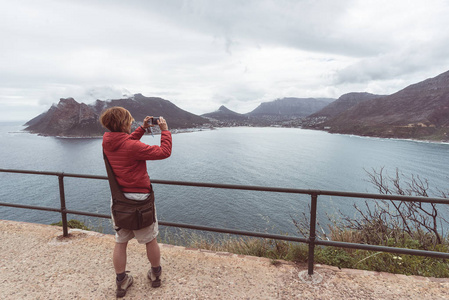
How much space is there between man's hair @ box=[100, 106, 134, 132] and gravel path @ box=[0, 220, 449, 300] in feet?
5.70

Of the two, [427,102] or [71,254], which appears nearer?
[71,254]

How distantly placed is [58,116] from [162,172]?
506 ft

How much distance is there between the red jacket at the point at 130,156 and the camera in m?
2.11

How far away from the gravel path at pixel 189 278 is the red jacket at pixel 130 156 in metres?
1.22

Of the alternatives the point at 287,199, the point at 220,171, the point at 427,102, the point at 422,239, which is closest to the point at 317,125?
the point at 427,102

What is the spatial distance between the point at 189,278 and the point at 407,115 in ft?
553

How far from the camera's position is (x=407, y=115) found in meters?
135

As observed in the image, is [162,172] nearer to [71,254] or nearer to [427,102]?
[71,254]

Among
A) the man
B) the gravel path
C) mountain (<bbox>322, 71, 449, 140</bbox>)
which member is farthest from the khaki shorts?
mountain (<bbox>322, 71, 449, 140</bbox>)

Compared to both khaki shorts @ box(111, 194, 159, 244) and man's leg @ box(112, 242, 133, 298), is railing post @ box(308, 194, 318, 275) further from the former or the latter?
man's leg @ box(112, 242, 133, 298)

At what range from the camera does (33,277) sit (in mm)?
2836

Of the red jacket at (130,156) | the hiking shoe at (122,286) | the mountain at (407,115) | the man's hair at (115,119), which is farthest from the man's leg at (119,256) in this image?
the mountain at (407,115)

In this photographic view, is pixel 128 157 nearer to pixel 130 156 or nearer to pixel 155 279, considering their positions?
→ pixel 130 156

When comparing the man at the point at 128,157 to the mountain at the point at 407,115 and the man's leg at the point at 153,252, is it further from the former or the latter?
the mountain at the point at 407,115
